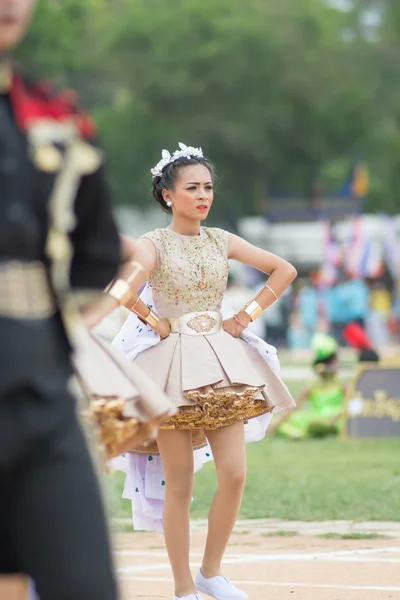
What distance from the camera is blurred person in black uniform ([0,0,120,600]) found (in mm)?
3527

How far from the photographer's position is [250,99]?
6531cm

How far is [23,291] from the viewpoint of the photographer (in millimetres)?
3758

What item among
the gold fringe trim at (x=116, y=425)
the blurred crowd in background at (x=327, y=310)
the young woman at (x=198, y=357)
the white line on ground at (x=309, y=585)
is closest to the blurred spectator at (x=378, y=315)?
Answer: the blurred crowd in background at (x=327, y=310)

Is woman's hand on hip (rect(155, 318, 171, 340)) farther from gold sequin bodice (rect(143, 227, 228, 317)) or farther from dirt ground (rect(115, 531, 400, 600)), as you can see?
dirt ground (rect(115, 531, 400, 600))

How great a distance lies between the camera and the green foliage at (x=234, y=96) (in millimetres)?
64688

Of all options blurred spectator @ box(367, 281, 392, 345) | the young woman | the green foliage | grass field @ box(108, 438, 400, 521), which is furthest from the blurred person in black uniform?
the green foliage

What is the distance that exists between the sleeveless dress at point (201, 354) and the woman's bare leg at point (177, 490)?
3.3 inches

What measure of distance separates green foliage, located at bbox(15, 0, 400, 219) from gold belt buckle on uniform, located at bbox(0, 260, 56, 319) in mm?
58176

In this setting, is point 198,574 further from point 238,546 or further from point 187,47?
point 187,47

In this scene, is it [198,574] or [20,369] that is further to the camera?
[198,574]

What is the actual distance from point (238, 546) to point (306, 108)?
5903 cm

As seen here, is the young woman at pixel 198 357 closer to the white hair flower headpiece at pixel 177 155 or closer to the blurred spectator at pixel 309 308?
the white hair flower headpiece at pixel 177 155

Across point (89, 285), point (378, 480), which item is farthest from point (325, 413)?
point (89, 285)

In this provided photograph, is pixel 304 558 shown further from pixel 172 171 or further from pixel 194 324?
pixel 172 171
